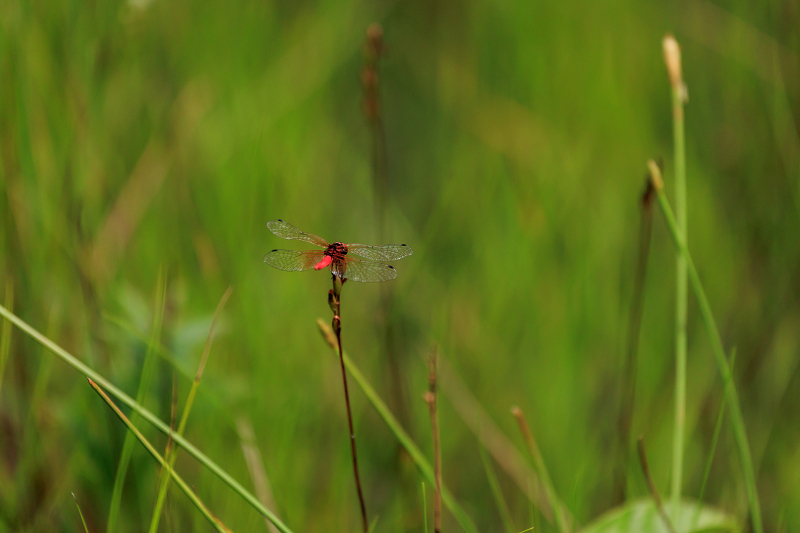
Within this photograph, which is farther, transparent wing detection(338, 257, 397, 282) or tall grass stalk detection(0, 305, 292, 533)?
transparent wing detection(338, 257, 397, 282)

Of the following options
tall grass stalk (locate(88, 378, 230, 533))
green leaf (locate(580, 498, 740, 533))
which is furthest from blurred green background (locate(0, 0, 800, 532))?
tall grass stalk (locate(88, 378, 230, 533))

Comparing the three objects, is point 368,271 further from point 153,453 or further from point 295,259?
point 153,453

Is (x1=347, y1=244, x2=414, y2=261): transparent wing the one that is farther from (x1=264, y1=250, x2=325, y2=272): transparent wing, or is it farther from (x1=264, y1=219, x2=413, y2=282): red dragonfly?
(x1=264, y1=250, x2=325, y2=272): transparent wing

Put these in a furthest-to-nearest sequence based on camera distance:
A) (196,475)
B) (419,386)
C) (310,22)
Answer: (310,22) → (419,386) → (196,475)

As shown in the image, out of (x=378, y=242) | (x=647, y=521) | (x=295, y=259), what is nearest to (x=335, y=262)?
(x=295, y=259)

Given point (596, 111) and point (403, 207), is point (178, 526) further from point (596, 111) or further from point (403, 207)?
point (596, 111)

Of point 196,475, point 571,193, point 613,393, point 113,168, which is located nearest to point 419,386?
point 613,393

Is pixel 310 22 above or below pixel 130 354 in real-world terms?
above
